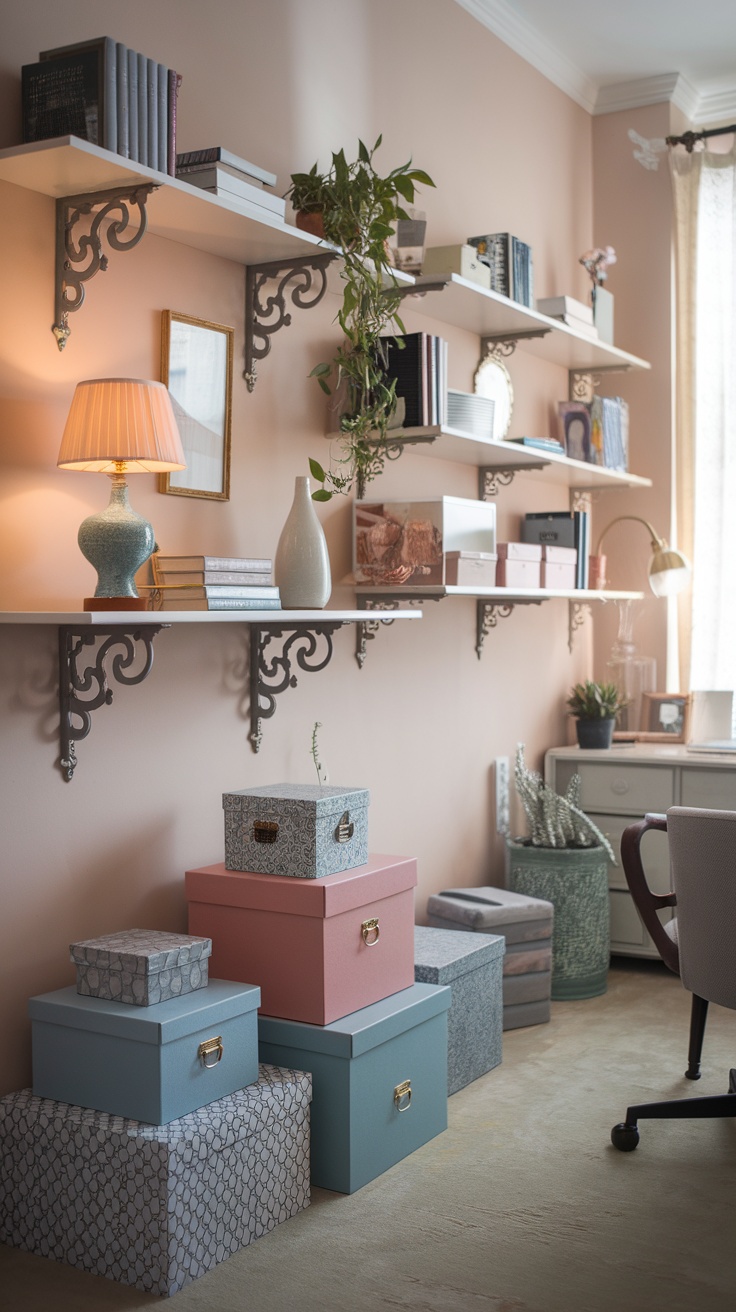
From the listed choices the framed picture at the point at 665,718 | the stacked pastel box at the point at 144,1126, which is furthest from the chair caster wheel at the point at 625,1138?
the framed picture at the point at 665,718

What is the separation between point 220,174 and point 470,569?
1.26 m

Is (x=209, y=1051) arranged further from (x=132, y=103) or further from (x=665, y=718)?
(x=665, y=718)

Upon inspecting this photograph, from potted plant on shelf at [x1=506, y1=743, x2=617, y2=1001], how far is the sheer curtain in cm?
104

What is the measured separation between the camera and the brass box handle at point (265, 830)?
247cm

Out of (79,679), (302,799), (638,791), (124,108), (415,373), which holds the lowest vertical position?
(638,791)

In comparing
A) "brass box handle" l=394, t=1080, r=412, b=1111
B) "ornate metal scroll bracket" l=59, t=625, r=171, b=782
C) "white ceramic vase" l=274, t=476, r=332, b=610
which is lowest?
"brass box handle" l=394, t=1080, r=412, b=1111

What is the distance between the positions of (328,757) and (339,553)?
51cm

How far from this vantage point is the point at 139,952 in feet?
7.09

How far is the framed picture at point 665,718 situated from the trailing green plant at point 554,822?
0.66 m

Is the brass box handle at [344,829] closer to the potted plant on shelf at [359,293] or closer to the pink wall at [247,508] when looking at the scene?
the pink wall at [247,508]

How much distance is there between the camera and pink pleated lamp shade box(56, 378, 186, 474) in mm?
2084

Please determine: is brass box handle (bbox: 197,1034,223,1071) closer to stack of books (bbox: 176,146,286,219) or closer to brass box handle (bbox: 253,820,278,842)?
brass box handle (bbox: 253,820,278,842)

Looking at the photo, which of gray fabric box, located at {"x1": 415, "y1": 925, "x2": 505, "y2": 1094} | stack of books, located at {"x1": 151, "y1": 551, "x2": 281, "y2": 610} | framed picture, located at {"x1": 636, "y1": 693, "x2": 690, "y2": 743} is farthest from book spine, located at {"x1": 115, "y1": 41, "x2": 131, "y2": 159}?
framed picture, located at {"x1": 636, "y1": 693, "x2": 690, "y2": 743}

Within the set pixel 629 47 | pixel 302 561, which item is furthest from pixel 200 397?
pixel 629 47
